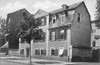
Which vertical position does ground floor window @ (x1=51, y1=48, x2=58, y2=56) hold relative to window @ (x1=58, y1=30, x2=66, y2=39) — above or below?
below

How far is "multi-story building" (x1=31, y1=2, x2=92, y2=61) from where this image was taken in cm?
3212

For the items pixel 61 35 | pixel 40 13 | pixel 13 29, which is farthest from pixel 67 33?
pixel 13 29

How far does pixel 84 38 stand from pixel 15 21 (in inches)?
992

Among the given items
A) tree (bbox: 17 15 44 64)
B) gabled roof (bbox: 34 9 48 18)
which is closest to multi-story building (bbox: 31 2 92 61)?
gabled roof (bbox: 34 9 48 18)

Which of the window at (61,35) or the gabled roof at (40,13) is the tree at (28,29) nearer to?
the window at (61,35)

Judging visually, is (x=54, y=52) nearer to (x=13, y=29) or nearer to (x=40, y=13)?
(x=40, y=13)

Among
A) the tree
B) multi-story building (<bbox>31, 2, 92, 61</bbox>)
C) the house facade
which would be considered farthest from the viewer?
the house facade

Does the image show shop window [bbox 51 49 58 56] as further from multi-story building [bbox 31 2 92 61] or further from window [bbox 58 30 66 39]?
window [bbox 58 30 66 39]

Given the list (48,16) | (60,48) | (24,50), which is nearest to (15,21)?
(24,50)

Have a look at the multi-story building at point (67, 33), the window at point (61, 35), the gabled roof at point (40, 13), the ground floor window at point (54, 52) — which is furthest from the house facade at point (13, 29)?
the window at point (61, 35)

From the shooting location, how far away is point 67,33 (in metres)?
32.4

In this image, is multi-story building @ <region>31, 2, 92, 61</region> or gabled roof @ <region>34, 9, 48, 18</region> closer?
multi-story building @ <region>31, 2, 92, 61</region>

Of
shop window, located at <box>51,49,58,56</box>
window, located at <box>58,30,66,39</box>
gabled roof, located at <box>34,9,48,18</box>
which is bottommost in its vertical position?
shop window, located at <box>51,49,58,56</box>

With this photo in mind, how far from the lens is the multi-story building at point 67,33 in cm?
3212
